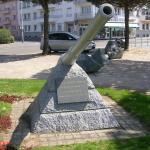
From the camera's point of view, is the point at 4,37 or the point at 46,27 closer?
the point at 46,27

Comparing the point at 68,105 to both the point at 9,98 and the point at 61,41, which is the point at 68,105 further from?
the point at 61,41

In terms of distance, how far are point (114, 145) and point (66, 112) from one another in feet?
4.51

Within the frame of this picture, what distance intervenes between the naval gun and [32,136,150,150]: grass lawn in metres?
0.92

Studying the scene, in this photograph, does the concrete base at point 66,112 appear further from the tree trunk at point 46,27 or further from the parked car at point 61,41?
the parked car at point 61,41

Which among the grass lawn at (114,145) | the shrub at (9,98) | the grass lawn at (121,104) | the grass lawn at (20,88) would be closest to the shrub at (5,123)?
the grass lawn at (121,104)

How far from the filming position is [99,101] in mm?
8570

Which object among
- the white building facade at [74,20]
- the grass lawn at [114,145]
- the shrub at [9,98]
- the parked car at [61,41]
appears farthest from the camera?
the white building facade at [74,20]

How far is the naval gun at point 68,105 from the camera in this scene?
824cm

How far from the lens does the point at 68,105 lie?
8414 mm

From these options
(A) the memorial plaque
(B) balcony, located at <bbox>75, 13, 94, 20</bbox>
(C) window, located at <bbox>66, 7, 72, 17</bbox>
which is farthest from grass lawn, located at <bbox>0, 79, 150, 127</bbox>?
(C) window, located at <bbox>66, 7, 72, 17</bbox>

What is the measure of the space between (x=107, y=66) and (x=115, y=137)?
558 inches

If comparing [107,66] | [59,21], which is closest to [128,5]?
[107,66]

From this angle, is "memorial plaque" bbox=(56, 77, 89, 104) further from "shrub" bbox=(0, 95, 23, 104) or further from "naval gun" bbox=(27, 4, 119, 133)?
"shrub" bbox=(0, 95, 23, 104)

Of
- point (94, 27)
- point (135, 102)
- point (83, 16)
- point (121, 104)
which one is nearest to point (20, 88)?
point (121, 104)
